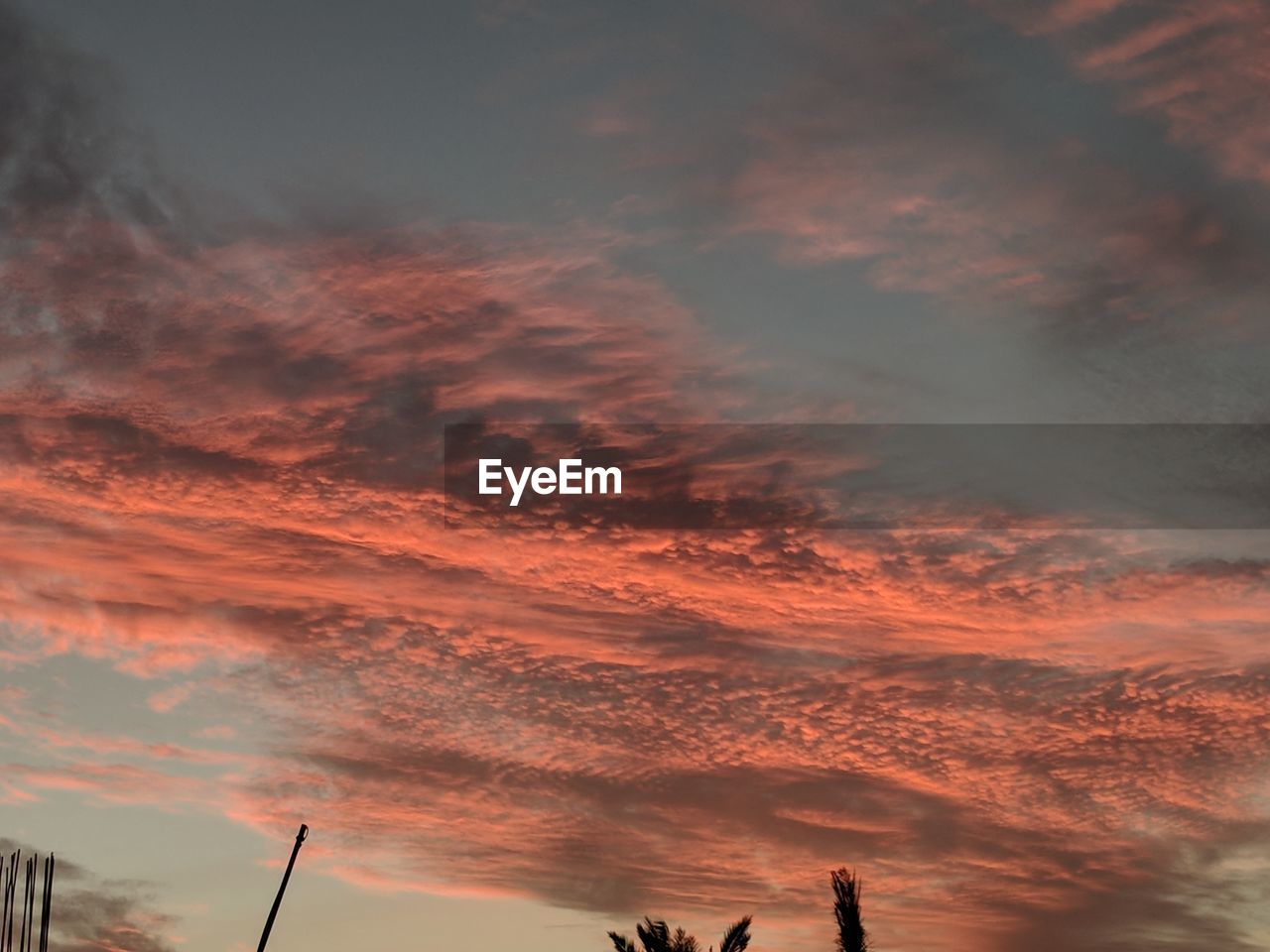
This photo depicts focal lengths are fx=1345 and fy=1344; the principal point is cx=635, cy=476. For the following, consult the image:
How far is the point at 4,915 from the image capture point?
60.7 metres

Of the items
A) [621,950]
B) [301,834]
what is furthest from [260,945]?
[621,950]

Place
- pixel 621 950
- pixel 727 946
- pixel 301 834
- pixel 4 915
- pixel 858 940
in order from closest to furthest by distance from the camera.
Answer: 1. pixel 858 940
2. pixel 727 946
3. pixel 621 950
4. pixel 301 834
5. pixel 4 915

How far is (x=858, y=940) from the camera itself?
92.9 ft

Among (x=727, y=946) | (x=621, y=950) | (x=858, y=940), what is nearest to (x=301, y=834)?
(x=621, y=950)

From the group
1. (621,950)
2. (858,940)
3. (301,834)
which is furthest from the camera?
(301,834)

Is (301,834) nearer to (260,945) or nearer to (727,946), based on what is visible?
(260,945)

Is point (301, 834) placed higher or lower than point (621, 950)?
higher

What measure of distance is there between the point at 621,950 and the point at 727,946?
3950mm

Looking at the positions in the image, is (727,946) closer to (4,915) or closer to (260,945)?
(260,945)

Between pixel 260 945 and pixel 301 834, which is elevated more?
pixel 301 834

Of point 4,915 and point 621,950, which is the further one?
point 4,915

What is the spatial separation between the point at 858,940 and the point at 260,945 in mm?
32820

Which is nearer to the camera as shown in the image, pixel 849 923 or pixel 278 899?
pixel 849 923

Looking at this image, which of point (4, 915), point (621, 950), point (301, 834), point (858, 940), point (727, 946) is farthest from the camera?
point (4, 915)
